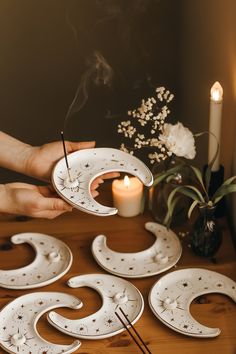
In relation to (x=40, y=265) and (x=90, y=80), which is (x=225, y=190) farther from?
(x=90, y=80)

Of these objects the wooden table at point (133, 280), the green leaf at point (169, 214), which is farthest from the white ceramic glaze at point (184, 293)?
the green leaf at point (169, 214)

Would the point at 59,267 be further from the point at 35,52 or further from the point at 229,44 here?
the point at 35,52

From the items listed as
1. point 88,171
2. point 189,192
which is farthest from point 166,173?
point 88,171

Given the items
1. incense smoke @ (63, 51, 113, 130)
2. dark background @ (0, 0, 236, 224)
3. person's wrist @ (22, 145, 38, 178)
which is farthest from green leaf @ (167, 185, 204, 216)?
incense smoke @ (63, 51, 113, 130)

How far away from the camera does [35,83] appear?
225 cm

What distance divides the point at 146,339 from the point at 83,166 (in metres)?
0.41

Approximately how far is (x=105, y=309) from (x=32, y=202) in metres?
0.29

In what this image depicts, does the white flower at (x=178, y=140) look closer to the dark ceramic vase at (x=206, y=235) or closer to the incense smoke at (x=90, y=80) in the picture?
the dark ceramic vase at (x=206, y=235)

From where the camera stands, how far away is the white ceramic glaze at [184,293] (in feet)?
3.85

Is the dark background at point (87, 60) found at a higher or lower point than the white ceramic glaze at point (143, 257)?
higher

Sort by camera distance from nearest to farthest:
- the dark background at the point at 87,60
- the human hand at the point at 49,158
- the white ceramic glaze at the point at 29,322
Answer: the white ceramic glaze at the point at 29,322 → the human hand at the point at 49,158 → the dark background at the point at 87,60

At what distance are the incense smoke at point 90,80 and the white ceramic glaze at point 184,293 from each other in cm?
107

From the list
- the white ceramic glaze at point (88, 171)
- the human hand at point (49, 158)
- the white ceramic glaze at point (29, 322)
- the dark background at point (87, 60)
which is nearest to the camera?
the white ceramic glaze at point (29, 322)

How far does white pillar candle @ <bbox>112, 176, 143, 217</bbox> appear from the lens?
1512 millimetres
